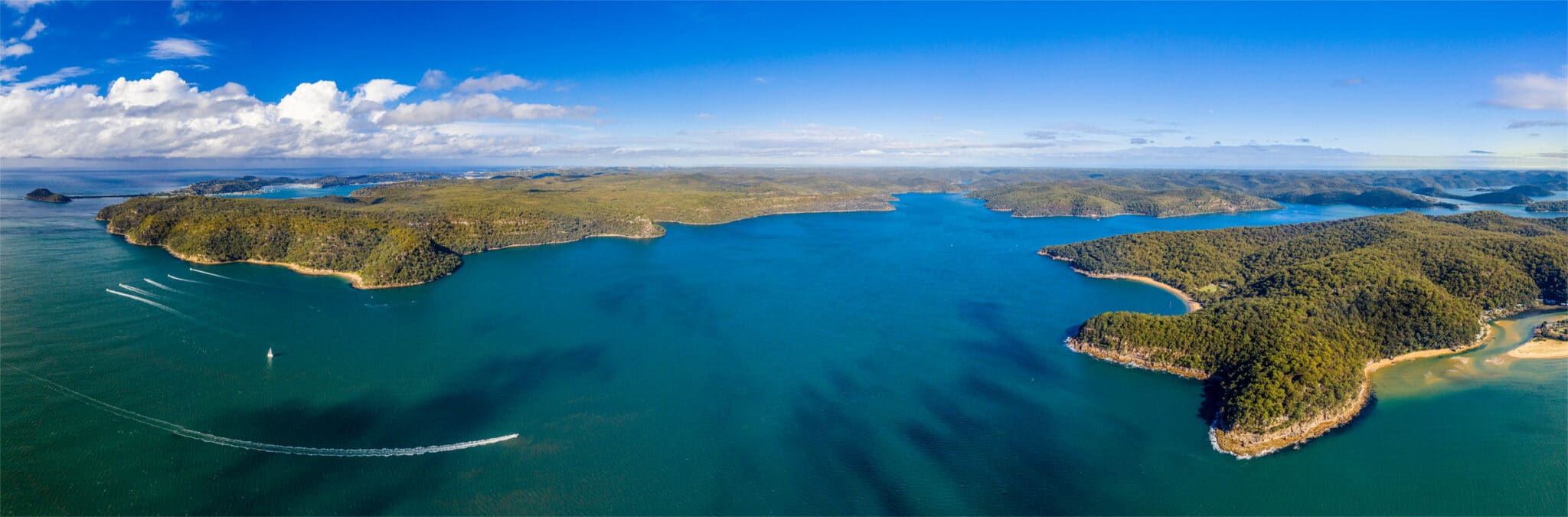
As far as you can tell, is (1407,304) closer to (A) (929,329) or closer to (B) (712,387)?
(A) (929,329)

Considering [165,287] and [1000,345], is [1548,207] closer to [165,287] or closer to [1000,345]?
[1000,345]

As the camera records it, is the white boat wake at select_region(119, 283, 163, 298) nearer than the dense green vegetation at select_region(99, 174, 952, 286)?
Yes

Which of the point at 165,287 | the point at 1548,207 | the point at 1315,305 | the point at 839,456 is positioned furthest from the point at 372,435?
the point at 1548,207

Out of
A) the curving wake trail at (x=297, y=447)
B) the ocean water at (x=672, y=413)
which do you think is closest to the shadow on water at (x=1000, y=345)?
the ocean water at (x=672, y=413)

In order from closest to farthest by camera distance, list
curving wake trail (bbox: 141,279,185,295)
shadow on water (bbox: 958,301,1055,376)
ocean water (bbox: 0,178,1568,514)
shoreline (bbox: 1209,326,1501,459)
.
A: 1. ocean water (bbox: 0,178,1568,514)
2. shoreline (bbox: 1209,326,1501,459)
3. shadow on water (bbox: 958,301,1055,376)
4. curving wake trail (bbox: 141,279,185,295)

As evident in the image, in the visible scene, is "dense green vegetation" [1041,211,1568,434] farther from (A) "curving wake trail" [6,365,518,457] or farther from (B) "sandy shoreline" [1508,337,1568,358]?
(A) "curving wake trail" [6,365,518,457]

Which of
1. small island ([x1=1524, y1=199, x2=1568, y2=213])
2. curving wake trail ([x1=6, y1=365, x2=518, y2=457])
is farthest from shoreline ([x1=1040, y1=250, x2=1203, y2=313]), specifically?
small island ([x1=1524, y1=199, x2=1568, y2=213])
